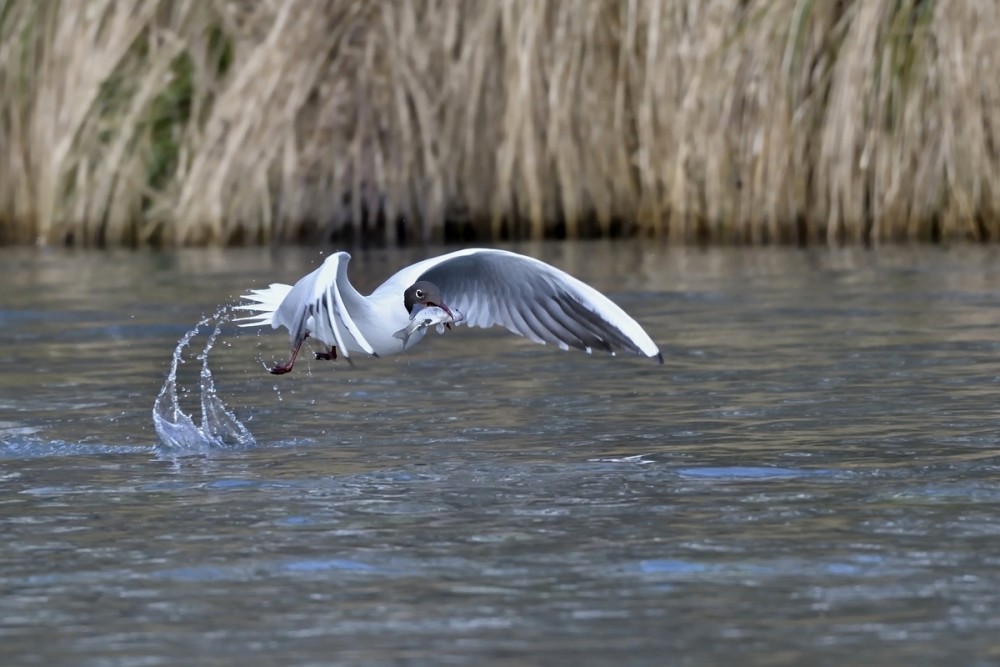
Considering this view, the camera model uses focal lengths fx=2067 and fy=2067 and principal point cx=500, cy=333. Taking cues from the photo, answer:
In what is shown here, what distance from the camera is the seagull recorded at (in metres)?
5.80

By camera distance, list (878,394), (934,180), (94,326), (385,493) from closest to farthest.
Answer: (385,493)
(878,394)
(94,326)
(934,180)

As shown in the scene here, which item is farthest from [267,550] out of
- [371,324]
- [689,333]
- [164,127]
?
[164,127]

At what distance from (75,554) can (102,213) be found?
31.1 ft

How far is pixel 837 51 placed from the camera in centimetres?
1223

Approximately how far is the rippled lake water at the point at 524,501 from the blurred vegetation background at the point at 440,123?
3.25 meters

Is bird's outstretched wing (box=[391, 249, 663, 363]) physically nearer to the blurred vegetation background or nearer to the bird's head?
the bird's head

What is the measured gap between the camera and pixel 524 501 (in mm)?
4922

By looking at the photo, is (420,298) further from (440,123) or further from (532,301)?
(440,123)

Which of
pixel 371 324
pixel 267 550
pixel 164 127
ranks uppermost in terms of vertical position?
pixel 164 127

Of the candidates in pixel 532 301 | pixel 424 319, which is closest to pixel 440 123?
pixel 532 301

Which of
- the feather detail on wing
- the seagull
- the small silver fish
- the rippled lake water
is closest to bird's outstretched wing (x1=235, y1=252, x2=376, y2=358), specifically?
the seagull

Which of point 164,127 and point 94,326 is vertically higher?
point 164,127

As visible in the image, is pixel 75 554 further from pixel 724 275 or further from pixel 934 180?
pixel 934 180

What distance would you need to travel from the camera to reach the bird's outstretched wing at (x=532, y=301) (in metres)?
6.43
